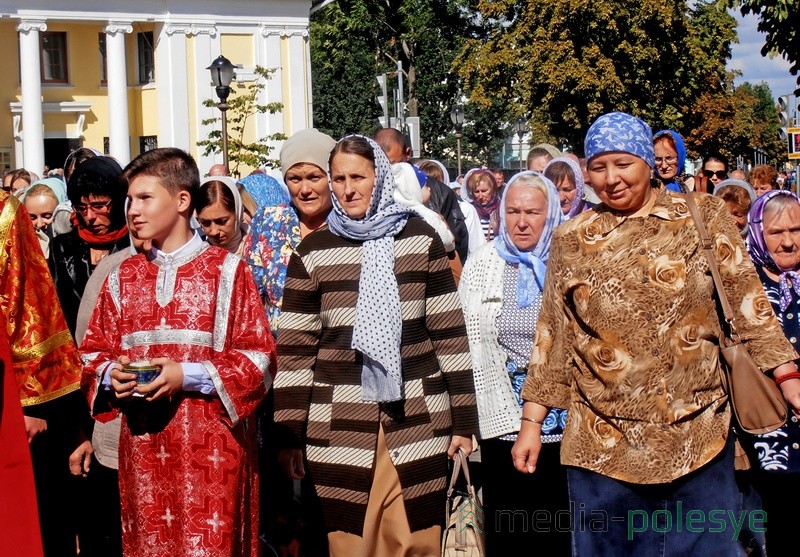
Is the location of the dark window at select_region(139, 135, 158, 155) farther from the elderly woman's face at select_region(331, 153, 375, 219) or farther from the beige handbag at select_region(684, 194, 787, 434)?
the beige handbag at select_region(684, 194, 787, 434)

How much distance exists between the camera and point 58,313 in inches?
206

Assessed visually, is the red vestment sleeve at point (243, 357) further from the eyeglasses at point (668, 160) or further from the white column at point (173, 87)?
the white column at point (173, 87)

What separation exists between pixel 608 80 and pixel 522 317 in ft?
143

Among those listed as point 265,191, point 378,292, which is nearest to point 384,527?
point 378,292

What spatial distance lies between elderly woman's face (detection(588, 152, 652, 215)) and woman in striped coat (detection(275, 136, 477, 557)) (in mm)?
969

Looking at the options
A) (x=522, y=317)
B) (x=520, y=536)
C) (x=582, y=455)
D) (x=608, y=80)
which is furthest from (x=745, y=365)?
(x=608, y=80)

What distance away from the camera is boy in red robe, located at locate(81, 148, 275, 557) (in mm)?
5133

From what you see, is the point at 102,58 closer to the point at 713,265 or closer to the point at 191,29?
the point at 191,29

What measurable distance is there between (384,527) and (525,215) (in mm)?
2122

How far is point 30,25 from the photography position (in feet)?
162

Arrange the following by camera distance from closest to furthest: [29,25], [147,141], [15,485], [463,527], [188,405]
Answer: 1. [15,485]
2. [188,405]
3. [463,527]
4. [29,25]
5. [147,141]

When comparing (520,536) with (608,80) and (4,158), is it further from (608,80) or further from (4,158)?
(4,158)

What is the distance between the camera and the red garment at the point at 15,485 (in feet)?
13.6

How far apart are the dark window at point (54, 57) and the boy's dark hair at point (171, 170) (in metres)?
49.6
